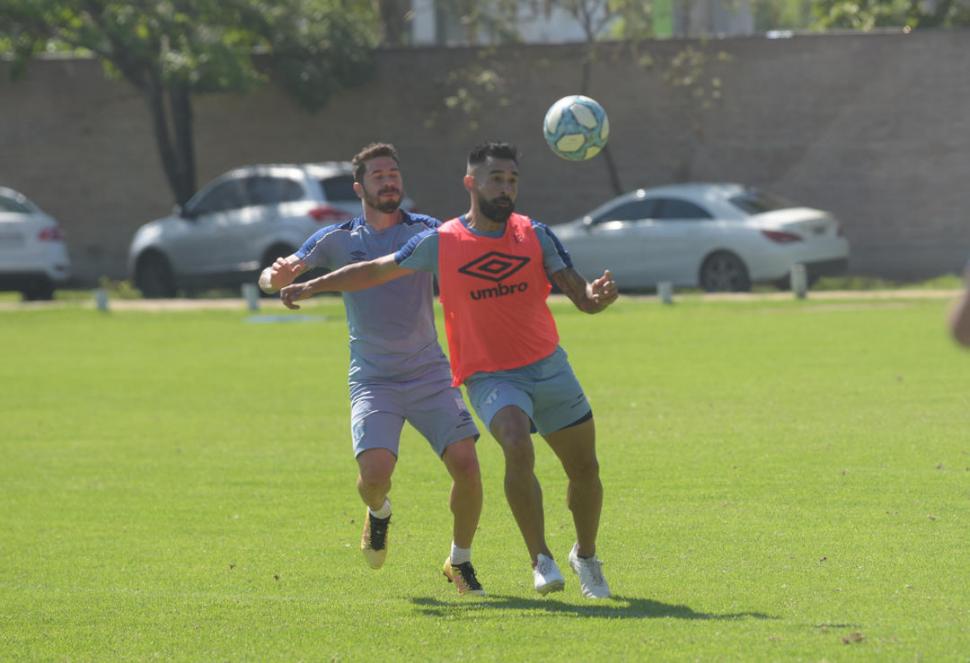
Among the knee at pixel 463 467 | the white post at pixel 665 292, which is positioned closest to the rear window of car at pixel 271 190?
the white post at pixel 665 292

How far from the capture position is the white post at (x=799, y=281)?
24.7 metres

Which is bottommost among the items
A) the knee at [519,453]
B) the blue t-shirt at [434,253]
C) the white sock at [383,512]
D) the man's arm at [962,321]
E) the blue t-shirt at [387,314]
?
the white sock at [383,512]

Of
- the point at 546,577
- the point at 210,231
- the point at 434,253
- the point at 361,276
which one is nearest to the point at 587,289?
the point at 434,253

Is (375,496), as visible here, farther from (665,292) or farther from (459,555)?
(665,292)

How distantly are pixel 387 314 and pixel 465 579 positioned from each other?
1.31 metres

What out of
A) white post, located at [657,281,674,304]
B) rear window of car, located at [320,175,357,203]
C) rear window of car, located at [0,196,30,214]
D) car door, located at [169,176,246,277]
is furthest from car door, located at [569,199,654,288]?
rear window of car, located at [0,196,30,214]

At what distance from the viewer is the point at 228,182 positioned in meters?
28.8

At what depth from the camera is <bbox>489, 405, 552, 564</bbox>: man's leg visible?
789cm

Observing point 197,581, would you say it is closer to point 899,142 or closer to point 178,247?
point 178,247

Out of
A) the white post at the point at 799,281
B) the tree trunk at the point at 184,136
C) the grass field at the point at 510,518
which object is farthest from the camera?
the tree trunk at the point at 184,136

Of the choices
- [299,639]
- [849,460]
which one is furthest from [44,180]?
[299,639]

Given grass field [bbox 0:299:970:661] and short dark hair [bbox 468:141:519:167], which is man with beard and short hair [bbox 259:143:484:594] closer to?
grass field [bbox 0:299:970:661]

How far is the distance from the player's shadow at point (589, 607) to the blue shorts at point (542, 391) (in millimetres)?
785

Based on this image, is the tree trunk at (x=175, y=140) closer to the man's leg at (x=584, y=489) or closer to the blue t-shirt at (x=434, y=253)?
the blue t-shirt at (x=434, y=253)
